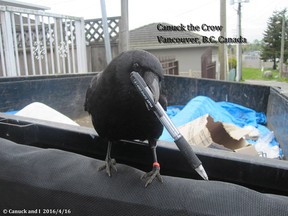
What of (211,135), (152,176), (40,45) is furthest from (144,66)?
(40,45)

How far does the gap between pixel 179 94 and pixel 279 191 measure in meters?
3.93

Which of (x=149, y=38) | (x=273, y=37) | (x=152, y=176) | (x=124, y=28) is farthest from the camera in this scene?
(x=273, y=37)

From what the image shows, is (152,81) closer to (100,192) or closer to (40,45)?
(100,192)

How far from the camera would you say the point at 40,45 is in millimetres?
5277

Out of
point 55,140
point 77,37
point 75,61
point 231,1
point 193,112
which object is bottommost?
point 193,112

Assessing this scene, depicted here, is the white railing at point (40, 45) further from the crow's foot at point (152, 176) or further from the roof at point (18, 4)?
the crow's foot at point (152, 176)

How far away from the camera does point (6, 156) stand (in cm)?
135

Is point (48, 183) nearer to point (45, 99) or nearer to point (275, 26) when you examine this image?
point (45, 99)

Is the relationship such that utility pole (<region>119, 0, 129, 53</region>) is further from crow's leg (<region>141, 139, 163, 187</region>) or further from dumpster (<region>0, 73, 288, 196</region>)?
crow's leg (<region>141, 139, 163, 187</region>)

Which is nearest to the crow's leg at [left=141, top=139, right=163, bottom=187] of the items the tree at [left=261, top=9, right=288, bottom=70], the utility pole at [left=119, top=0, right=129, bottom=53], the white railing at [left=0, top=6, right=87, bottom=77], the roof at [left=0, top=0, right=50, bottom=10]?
the white railing at [left=0, top=6, right=87, bottom=77]

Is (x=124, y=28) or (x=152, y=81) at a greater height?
(x=124, y=28)

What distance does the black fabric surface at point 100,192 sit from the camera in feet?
3.25

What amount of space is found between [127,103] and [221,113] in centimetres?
290

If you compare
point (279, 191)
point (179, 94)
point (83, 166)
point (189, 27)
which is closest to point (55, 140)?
point (83, 166)
